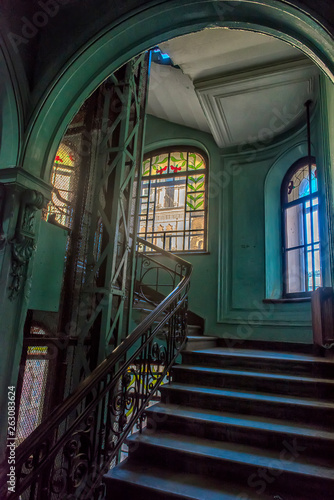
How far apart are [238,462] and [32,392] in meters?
1.77

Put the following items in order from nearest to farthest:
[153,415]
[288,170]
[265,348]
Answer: [153,415], [265,348], [288,170]

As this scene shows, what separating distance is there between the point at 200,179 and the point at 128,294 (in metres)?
4.04

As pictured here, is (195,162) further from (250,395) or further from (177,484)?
(177,484)

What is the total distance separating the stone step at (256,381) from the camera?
3.01 meters

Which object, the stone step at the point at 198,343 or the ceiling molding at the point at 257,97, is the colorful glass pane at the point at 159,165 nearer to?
the ceiling molding at the point at 257,97

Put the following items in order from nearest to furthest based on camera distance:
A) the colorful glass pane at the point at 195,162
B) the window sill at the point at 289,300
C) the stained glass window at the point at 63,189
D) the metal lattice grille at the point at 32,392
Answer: the metal lattice grille at the point at 32,392
the stained glass window at the point at 63,189
the window sill at the point at 289,300
the colorful glass pane at the point at 195,162

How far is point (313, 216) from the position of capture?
5414mm

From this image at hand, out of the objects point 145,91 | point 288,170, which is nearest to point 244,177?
point 288,170

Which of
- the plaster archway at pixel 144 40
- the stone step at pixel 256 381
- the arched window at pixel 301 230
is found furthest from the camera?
the arched window at pixel 301 230

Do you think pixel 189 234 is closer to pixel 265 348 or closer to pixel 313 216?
pixel 313 216

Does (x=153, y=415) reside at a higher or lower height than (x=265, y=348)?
lower

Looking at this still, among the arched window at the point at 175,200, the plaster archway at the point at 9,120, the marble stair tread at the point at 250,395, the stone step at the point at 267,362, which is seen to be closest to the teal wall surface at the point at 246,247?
the arched window at the point at 175,200

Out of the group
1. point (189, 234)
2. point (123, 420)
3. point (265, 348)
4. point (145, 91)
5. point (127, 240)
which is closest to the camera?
point (123, 420)

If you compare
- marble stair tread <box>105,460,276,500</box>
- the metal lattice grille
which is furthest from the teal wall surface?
the metal lattice grille
